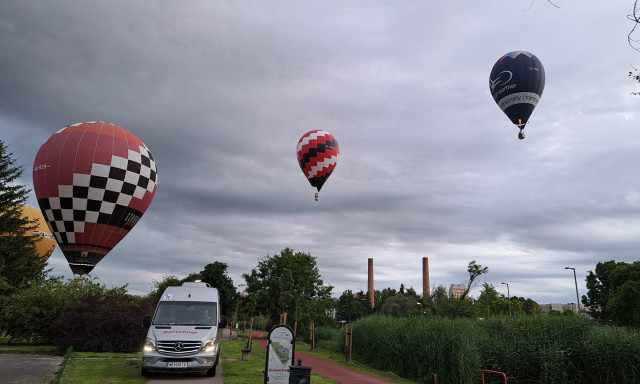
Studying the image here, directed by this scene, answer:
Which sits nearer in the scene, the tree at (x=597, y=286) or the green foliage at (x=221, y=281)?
the green foliage at (x=221, y=281)

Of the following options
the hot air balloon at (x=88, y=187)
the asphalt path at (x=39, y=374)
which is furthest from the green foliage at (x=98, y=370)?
the hot air balloon at (x=88, y=187)

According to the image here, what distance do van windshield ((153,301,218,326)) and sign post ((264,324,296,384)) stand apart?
11.6 ft

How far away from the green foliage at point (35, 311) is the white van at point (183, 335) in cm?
1054

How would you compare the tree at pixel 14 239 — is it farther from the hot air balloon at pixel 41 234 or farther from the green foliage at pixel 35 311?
the green foliage at pixel 35 311

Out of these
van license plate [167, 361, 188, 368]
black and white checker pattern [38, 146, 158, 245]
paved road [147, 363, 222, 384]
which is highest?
black and white checker pattern [38, 146, 158, 245]

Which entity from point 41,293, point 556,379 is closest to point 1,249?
point 41,293

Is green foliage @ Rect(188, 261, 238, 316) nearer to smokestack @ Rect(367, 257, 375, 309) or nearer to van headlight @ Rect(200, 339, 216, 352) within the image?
van headlight @ Rect(200, 339, 216, 352)

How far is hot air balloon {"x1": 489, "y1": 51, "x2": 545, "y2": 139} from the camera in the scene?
829 inches

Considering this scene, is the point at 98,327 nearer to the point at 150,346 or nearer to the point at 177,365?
the point at 150,346

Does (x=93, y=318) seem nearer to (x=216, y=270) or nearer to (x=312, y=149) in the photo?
(x=312, y=149)

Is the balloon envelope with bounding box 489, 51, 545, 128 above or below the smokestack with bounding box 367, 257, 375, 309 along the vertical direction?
above

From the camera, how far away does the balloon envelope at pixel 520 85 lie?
2105 cm

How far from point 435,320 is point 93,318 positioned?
52.1 feet

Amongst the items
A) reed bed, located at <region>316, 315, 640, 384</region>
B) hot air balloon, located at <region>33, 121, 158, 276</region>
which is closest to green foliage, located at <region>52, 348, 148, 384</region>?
hot air balloon, located at <region>33, 121, 158, 276</region>
